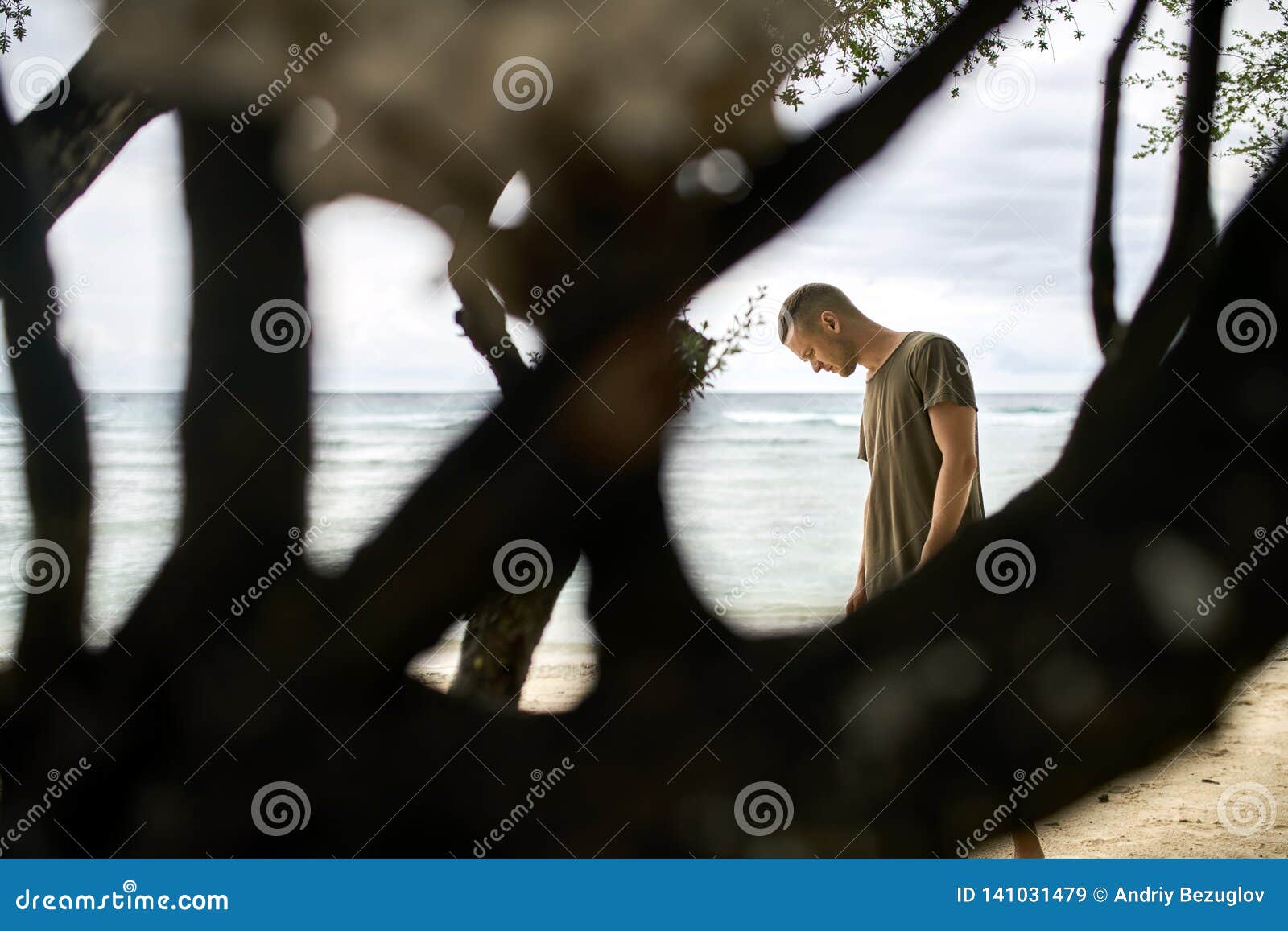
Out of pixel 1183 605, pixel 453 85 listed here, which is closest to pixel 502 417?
pixel 453 85

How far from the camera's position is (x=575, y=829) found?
77.8 inches

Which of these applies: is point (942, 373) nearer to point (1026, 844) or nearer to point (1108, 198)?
point (1108, 198)

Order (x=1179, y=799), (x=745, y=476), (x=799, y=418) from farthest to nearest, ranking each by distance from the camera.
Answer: (x=799, y=418), (x=745, y=476), (x=1179, y=799)

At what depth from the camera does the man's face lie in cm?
190

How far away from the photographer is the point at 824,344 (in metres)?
1.93

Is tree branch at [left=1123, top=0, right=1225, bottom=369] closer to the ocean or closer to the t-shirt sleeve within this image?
the t-shirt sleeve

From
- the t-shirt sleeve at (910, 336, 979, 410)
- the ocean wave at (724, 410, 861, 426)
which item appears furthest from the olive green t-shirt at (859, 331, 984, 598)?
the ocean wave at (724, 410, 861, 426)

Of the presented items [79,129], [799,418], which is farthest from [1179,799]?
[799,418]

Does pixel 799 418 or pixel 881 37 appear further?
pixel 799 418

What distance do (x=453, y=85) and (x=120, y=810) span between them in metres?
1.62

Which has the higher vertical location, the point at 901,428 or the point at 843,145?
the point at 843,145

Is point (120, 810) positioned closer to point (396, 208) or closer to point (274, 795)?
point (274, 795)

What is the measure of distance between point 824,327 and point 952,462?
0.39 metres

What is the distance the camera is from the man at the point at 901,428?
5.60 ft
